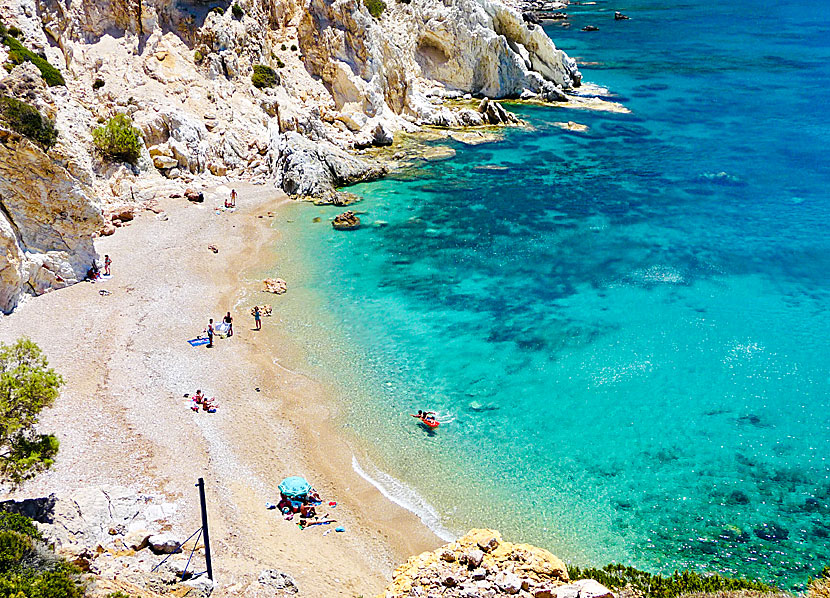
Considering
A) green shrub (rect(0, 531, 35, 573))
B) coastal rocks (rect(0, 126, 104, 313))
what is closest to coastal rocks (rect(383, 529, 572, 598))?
green shrub (rect(0, 531, 35, 573))

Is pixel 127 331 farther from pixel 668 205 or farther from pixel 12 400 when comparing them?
pixel 668 205

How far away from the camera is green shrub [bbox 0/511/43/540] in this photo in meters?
18.3

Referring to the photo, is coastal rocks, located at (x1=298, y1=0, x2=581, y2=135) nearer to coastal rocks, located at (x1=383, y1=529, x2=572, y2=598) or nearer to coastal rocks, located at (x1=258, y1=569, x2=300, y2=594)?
coastal rocks, located at (x1=258, y1=569, x2=300, y2=594)

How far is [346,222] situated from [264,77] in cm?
2235

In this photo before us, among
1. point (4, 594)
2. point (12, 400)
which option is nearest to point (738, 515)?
point (4, 594)

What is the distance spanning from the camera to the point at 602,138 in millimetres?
75312

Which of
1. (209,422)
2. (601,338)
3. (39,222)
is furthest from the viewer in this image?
(601,338)

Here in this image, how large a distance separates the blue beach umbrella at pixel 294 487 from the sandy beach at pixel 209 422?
80 centimetres

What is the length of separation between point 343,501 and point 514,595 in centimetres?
1030

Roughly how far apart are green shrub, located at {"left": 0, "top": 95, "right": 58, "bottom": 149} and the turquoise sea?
54.0 feet

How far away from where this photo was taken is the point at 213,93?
59.6 m

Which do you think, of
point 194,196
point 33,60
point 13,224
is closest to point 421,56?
point 194,196

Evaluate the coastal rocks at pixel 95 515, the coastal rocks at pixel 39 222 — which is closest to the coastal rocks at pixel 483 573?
the coastal rocks at pixel 95 515

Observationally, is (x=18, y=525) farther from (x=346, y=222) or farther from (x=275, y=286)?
(x=346, y=222)
